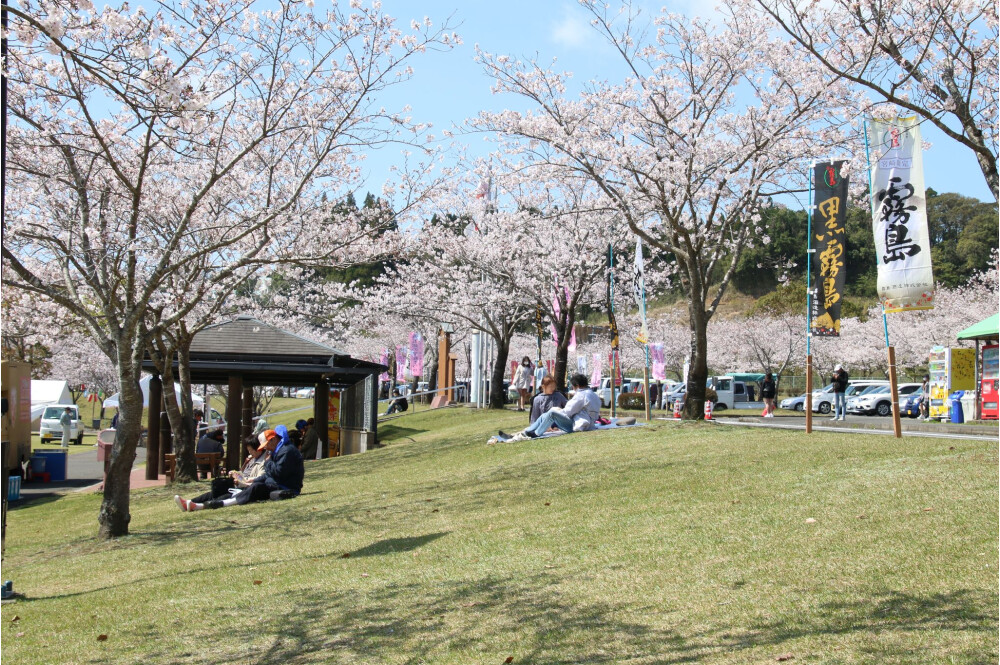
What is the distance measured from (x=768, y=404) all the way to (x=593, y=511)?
65.2 ft

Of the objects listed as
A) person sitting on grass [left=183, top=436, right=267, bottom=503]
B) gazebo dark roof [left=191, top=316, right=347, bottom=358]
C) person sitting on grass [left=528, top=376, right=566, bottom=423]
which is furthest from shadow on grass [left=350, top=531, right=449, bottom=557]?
gazebo dark roof [left=191, top=316, right=347, bottom=358]

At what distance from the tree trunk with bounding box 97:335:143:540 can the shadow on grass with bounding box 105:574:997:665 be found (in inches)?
193

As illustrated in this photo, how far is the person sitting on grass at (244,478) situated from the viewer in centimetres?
1188

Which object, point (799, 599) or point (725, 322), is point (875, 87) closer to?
point (799, 599)

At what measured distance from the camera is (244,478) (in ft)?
39.4

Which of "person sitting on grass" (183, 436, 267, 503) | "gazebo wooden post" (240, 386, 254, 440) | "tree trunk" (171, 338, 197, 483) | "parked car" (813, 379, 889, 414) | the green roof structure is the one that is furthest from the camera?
"parked car" (813, 379, 889, 414)

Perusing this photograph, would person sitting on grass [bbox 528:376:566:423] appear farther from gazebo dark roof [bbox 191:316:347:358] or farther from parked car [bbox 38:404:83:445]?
parked car [bbox 38:404:83:445]

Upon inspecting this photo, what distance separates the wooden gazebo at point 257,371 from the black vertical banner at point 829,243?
11.3 m

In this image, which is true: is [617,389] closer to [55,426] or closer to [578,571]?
[55,426]

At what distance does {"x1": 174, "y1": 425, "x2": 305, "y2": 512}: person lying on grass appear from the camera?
11656 millimetres

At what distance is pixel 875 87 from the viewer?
229 inches

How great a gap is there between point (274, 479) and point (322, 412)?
12832 millimetres

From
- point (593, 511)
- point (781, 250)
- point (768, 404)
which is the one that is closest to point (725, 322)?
point (781, 250)

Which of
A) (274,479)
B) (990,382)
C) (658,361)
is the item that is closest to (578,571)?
(274,479)
